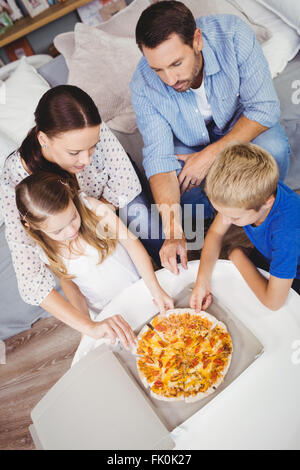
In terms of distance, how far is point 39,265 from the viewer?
3.64 ft

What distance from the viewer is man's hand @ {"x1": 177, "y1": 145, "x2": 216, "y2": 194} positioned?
1433 millimetres

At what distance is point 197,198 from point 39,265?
2.54ft

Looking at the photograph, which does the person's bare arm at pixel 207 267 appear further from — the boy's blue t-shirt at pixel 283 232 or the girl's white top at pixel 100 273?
the girl's white top at pixel 100 273

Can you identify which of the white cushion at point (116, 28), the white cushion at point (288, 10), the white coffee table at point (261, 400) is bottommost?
the white coffee table at point (261, 400)

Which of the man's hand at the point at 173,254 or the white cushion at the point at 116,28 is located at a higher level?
the white cushion at the point at 116,28

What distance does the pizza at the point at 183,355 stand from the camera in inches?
33.7

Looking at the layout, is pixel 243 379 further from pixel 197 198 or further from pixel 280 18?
pixel 280 18

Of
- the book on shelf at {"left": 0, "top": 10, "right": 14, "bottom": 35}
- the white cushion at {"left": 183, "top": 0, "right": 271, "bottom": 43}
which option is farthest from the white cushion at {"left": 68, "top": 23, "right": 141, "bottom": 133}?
the book on shelf at {"left": 0, "top": 10, "right": 14, "bottom": 35}

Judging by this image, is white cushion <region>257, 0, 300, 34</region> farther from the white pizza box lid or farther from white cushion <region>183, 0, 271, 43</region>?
the white pizza box lid

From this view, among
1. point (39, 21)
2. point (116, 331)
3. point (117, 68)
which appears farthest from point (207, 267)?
point (39, 21)

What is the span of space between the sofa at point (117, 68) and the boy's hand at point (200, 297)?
2.99ft

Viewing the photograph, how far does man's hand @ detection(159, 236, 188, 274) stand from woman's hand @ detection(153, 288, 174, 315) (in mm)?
105

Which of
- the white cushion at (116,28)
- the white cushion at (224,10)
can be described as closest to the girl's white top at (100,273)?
the white cushion at (116,28)

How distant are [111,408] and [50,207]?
55cm
